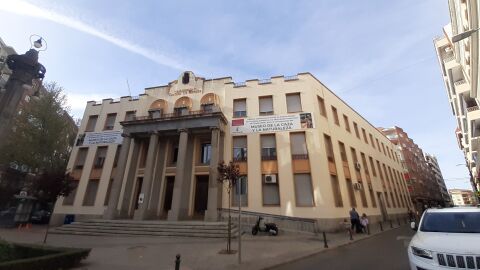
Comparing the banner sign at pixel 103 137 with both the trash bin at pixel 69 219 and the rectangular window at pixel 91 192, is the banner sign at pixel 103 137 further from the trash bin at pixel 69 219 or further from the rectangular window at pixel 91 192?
the trash bin at pixel 69 219

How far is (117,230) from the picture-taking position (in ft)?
54.0

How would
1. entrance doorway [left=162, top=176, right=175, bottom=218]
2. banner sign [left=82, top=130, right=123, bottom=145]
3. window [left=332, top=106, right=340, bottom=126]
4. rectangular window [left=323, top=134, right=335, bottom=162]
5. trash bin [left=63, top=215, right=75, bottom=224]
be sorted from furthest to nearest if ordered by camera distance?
1. banner sign [left=82, top=130, right=123, bottom=145]
2. window [left=332, top=106, right=340, bottom=126]
3. trash bin [left=63, top=215, right=75, bottom=224]
4. entrance doorway [left=162, top=176, right=175, bottom=218]
5. rectangular window [left=323, top=134, right=335, bottom=162]

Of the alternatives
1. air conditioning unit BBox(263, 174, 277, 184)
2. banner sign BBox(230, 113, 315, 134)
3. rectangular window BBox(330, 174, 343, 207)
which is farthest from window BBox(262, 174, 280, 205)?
rectangular window BBox(330, 174, 343, 207)

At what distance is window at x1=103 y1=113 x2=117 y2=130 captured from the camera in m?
26.1

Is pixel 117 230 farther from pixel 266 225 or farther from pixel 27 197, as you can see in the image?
pixel 27 197

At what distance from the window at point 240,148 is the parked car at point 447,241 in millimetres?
15142

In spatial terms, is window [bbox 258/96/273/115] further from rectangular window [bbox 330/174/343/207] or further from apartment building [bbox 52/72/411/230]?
rectangular window [bbox 330/174/343/207]

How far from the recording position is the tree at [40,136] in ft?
76.8

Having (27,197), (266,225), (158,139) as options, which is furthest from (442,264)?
(27,197)

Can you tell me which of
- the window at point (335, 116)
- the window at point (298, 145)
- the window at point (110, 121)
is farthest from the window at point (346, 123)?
the window at point (110, 121)

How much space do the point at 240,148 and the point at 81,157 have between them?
16478mm

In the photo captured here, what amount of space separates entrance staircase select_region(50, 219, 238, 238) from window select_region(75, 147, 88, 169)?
8.71 metres

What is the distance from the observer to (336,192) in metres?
20.1

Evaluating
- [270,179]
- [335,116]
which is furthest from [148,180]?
[335,116]
